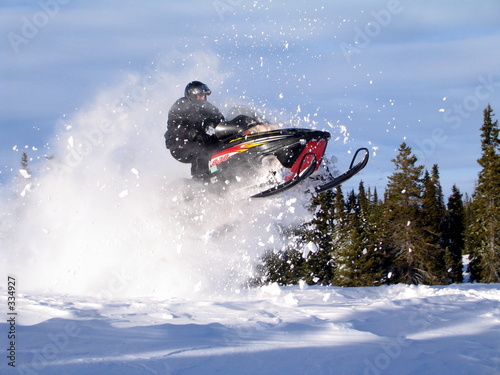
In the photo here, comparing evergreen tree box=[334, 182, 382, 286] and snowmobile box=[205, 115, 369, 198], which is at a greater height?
snowmobile box=[205, 115, 369, 198]

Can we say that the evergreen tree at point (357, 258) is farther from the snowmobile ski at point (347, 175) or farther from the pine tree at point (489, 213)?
the snowmobile ski at point (347, 175)

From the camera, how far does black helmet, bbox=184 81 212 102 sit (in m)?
8.69

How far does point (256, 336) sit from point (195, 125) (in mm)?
4794

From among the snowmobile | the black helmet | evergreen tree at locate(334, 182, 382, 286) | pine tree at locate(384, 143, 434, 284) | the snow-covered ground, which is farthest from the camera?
evergreen tree at locate(334, 182, 382, 286)

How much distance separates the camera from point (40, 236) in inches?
420

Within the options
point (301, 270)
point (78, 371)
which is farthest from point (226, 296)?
point (301, 270)

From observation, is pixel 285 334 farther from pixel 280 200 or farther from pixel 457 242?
pixel 457 242

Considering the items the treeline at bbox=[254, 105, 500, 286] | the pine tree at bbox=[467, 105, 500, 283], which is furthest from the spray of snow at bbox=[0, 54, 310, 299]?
the pine tree at bbox=[467, 105, 500, 283]

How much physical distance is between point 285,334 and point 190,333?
0.97 meters

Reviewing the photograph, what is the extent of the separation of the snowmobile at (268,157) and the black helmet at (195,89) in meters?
0.73

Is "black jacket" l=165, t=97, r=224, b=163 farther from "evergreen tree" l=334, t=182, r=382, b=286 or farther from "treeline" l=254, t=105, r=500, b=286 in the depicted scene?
"evergreen tree" l=334, t=182, r=382, b=286

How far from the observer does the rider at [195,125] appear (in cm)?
870

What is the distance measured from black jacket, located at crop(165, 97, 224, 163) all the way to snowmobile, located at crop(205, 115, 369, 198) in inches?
11.8

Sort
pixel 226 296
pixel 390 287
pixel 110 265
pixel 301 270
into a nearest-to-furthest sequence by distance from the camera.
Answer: pixel 226 296, pixel 390 287, pixel 110 265, pixel 301 270
